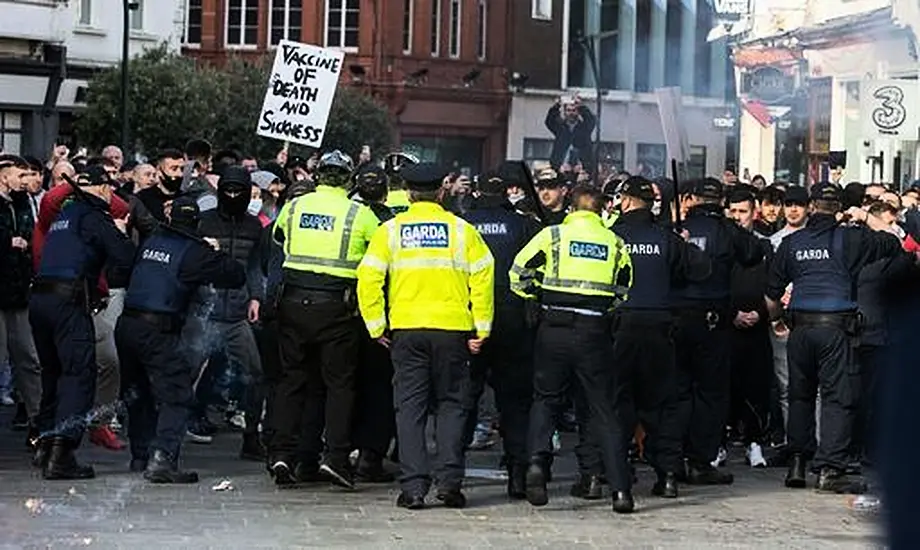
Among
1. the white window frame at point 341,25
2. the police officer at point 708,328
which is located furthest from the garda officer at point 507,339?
the white window frame at point 341,25

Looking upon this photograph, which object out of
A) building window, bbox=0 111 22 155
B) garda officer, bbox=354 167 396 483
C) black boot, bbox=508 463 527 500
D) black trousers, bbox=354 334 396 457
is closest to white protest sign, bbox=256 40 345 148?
Result: garda officer, bbox=354 167 396 483

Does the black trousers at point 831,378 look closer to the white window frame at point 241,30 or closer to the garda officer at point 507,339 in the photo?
the garda officer at point 507,339

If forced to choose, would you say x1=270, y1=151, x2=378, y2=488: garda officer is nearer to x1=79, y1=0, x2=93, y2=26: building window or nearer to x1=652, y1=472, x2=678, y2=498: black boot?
x1=652, y1=472, x2=678, y2=498: black boot

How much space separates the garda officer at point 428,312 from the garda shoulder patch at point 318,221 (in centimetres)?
45

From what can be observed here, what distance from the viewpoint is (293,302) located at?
10.4 metres

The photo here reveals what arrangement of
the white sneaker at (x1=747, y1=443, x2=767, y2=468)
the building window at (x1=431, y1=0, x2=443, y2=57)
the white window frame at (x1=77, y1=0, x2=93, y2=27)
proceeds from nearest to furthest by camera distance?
the white sneaker at (x1=747, y1=443, x2=767, y2=468) → the white window frame at (x1=77, y1=0, x2=93, y2=27) → the building window at (x1=431, y1=0, x2=443, y2=57)

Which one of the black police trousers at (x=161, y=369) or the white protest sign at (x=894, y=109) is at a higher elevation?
the white protest sign at (x=894, y=109)

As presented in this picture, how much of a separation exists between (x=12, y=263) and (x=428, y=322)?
3493mm

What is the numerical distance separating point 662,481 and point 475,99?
4184 centimetres

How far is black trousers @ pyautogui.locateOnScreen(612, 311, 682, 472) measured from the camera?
412 inches

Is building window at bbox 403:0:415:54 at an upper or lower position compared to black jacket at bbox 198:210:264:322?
upper

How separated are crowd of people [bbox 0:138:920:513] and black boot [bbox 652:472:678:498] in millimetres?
15

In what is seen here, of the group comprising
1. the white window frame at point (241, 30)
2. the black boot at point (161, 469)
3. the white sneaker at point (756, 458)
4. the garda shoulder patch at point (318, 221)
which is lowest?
the white sneaker at point (756, 458)

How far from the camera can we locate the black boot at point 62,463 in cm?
1047
